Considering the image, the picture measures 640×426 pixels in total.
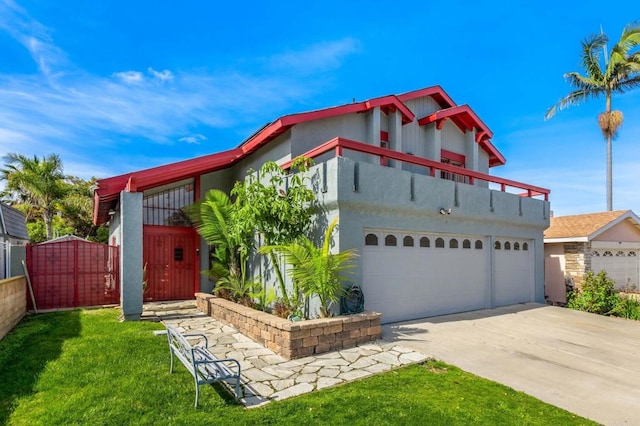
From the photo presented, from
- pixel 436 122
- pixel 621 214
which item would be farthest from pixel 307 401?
pixel 621 214

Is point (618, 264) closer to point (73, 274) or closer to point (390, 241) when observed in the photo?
point (390, 241)

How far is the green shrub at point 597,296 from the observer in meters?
12.5

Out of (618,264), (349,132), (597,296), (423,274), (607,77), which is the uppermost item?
(607,77)

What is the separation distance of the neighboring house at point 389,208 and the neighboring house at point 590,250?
243 centimetres

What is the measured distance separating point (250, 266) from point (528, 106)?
2000cm

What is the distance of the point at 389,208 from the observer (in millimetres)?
9203

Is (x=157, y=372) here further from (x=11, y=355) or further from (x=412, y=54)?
(x=412, y=54)

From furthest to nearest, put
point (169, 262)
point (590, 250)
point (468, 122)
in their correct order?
point (468, 122) < point (590, 250) < point (169, 262)

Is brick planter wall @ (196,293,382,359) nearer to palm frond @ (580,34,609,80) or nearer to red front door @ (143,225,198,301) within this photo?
red front door @ (143,225,198,301)

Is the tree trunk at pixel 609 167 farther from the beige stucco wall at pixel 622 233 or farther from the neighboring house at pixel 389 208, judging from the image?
the neighboring house at pixel 389 208

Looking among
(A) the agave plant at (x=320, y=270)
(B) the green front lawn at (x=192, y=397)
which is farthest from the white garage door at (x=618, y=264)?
(B) the green front lawn at (x=192, y=397)

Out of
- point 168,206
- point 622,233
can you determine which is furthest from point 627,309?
point 168,206

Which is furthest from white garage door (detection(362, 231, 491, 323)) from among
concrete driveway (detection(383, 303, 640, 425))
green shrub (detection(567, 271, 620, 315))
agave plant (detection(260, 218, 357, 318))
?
green shrub (detection(567, 271, 620, 315))

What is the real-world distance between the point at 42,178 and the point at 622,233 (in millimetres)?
38237
